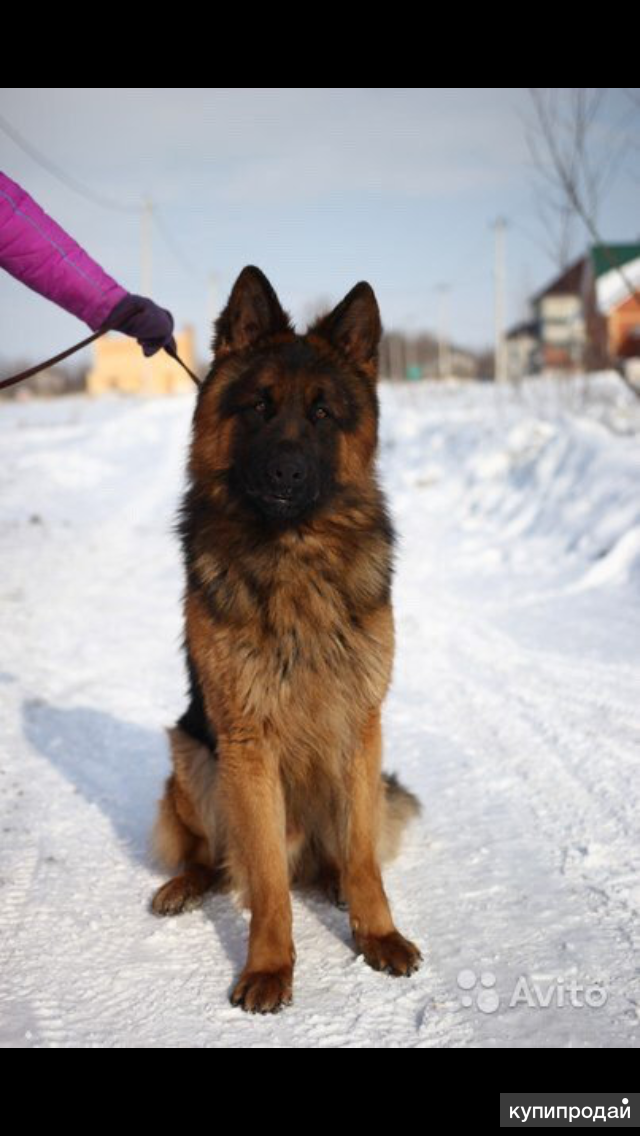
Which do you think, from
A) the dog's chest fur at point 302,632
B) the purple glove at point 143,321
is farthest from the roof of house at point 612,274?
the dog's chest fur at point 302,632

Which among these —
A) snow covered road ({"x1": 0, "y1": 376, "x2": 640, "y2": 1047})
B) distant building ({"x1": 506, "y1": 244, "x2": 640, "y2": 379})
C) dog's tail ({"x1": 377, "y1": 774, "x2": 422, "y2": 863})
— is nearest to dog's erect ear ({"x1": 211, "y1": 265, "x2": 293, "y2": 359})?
snow covered road ({"x1": 0, "y1": 376, "x2": 640, "y2": 1047})

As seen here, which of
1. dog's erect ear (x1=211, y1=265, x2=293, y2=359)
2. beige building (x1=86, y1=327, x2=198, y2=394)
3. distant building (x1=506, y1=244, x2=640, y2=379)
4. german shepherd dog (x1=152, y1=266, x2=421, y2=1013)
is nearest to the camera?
german shepherd dog (x1=152, y1=266, x2=421, y2=1013)

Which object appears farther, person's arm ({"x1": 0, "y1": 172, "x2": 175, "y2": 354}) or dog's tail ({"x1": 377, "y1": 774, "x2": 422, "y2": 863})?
dog's tail ({"x1": 377, "y1": 774, "x2": 422, "y2": 863})

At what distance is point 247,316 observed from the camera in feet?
10.4

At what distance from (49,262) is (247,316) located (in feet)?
2.73

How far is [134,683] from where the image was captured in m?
6.06

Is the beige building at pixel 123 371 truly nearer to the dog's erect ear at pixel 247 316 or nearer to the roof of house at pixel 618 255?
the roof of house at pixel 618 255

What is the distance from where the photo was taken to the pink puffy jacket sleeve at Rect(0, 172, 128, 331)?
321 centimetres

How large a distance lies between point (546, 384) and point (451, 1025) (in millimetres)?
20849

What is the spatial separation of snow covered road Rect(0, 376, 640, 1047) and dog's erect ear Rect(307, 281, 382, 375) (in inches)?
34.4

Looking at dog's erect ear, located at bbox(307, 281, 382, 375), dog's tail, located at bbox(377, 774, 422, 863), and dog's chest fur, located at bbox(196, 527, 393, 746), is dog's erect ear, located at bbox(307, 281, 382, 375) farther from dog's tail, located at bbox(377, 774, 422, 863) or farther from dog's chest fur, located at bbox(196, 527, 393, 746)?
dog's tail, located at bbox(377, 774, 422, 863)

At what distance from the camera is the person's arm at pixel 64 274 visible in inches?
127

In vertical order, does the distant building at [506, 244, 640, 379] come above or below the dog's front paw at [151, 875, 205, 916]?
above
